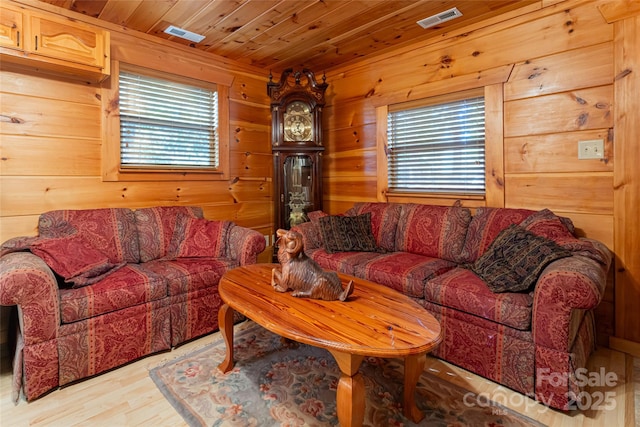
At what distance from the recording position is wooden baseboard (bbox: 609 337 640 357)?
7.12 feet

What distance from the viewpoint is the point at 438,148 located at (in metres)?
3.08

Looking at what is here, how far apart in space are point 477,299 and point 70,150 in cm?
303

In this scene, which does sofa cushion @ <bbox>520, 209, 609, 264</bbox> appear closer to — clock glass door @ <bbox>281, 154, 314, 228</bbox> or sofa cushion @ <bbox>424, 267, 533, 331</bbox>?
sofa cushion @ <bbox>424, 267, 533, 331</bbox>

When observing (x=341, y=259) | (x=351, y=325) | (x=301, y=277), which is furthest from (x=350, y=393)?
(x=341, y=259)

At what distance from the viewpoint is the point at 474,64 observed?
281 centimetres

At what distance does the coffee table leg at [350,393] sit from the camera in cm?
126

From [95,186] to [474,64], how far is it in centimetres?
325

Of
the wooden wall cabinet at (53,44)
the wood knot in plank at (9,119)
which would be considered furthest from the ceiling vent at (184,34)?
the wood knot in plank at (9,119)

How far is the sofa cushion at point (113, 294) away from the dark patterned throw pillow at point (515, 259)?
6.82ft

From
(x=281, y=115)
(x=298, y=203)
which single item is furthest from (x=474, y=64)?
(x=298, y=203)

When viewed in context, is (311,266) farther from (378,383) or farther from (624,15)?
(624,15)

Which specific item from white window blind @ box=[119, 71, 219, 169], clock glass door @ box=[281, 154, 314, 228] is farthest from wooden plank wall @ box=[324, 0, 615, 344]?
white window blind @ box=[119, 71, 219, 169]

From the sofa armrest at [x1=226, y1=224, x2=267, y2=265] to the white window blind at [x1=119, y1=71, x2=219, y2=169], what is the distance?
104 centimetres

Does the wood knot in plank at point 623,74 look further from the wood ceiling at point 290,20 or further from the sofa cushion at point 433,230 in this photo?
the sofa cushion at point 433,230
